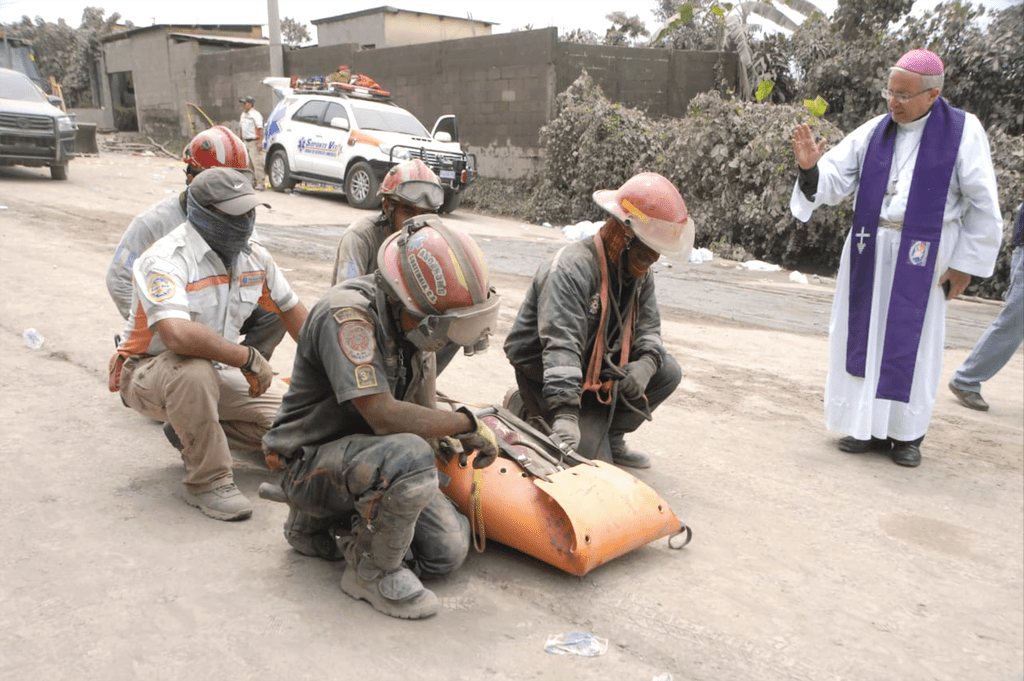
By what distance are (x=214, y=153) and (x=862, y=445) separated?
3.76 metres

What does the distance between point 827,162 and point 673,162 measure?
32.0 ft

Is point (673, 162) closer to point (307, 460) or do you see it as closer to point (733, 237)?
point (733, 237)

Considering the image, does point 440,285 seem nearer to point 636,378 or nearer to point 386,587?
point 386,587

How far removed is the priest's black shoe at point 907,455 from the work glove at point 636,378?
5.59ft

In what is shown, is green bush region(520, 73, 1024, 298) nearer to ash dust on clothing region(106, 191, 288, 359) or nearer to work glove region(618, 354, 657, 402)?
work glove region(618, 354, 657, 402)

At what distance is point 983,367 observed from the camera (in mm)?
5840

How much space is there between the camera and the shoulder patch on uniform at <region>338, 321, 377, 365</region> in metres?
2.58

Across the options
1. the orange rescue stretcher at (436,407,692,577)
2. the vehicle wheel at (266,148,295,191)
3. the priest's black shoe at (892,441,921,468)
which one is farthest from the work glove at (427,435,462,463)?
the vehicle wheel at (266,148,295,191)

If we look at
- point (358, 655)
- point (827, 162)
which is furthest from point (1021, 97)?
point (358, 655)

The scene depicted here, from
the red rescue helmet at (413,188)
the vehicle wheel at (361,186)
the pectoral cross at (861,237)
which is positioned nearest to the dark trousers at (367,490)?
the red rescue helmet at (413,188)

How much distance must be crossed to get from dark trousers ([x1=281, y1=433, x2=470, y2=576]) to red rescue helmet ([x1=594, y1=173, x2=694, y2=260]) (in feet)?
4.57

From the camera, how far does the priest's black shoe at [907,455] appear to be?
15.3 feet

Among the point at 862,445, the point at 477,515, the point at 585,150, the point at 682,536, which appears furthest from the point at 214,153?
the point at 585,150

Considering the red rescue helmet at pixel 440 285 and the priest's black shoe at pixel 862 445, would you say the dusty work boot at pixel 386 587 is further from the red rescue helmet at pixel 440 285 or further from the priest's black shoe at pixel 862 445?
the priest's black shoe at pixel 862 445
